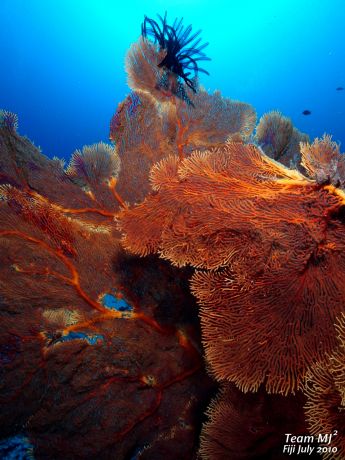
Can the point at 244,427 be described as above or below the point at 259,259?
below

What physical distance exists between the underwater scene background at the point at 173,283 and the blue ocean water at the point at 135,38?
66.8 m

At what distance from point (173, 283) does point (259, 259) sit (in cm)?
133

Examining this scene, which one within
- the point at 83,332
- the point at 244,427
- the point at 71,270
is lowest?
the point at 244,427

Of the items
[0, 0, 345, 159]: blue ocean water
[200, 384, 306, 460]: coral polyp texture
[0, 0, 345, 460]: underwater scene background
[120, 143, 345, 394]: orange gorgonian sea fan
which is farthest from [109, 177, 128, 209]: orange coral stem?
[0, 0, 345, 159]: blue ocean water

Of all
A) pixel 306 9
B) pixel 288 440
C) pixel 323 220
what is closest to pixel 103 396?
pixel 288 440

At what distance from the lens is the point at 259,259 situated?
82.9 inches

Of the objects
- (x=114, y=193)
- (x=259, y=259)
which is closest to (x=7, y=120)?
(x=114, y=193)

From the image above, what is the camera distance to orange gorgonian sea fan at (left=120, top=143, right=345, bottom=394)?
2.01 meters

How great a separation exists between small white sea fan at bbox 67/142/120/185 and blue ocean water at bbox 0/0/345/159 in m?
66.7

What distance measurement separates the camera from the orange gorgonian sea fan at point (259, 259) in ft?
6.59

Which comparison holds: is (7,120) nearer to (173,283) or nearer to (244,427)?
(173,283)

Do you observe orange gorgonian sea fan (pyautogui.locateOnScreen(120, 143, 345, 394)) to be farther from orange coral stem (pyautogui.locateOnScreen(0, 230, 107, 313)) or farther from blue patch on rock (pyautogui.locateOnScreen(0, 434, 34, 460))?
blue patch on rock (pyautogui.locateOnScreen(0, 434, 34, 460))

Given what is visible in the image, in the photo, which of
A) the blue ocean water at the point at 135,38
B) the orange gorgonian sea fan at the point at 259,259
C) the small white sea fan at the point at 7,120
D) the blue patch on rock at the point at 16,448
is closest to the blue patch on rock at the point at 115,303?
the orange gorgonian sea fan at the point at 259,259

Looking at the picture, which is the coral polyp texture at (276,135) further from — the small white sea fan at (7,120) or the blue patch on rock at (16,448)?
the blue patch on rock at (16,448)
